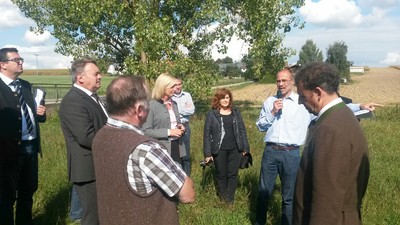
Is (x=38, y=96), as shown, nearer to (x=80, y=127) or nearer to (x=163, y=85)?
(x=80, y=127)

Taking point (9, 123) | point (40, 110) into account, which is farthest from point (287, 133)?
point (9, 123)

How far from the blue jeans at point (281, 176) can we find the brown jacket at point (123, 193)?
2512 mm

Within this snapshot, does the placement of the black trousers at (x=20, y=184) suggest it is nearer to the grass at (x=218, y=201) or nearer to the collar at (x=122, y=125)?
the grass at (x=218, y=201)

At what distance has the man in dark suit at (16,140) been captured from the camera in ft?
13.3

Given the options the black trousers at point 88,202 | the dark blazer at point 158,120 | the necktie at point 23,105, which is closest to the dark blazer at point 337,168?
the black trousers at point 88,202

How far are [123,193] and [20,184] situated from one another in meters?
2.65

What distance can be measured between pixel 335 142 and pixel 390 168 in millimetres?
5680

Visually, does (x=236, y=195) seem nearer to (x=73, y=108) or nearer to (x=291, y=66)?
(x=291, y=66)

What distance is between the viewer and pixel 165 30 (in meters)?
13.5

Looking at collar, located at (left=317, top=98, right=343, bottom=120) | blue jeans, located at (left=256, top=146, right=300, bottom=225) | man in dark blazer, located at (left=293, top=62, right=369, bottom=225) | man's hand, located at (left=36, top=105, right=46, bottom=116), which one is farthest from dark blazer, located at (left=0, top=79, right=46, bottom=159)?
collar, located at (left=317, top=98, right=343, bottom=120)

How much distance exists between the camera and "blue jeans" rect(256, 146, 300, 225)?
14.8 feet

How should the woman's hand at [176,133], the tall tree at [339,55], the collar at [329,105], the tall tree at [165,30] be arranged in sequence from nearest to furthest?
the collar at [329,105]
the woman's hand at [176,133]
the tall tree at [165,30]
the tall tree at [339,55]

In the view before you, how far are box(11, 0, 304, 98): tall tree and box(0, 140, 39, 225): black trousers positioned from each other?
30.7 ft

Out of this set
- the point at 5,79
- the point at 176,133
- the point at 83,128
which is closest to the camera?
the point at 83,128
